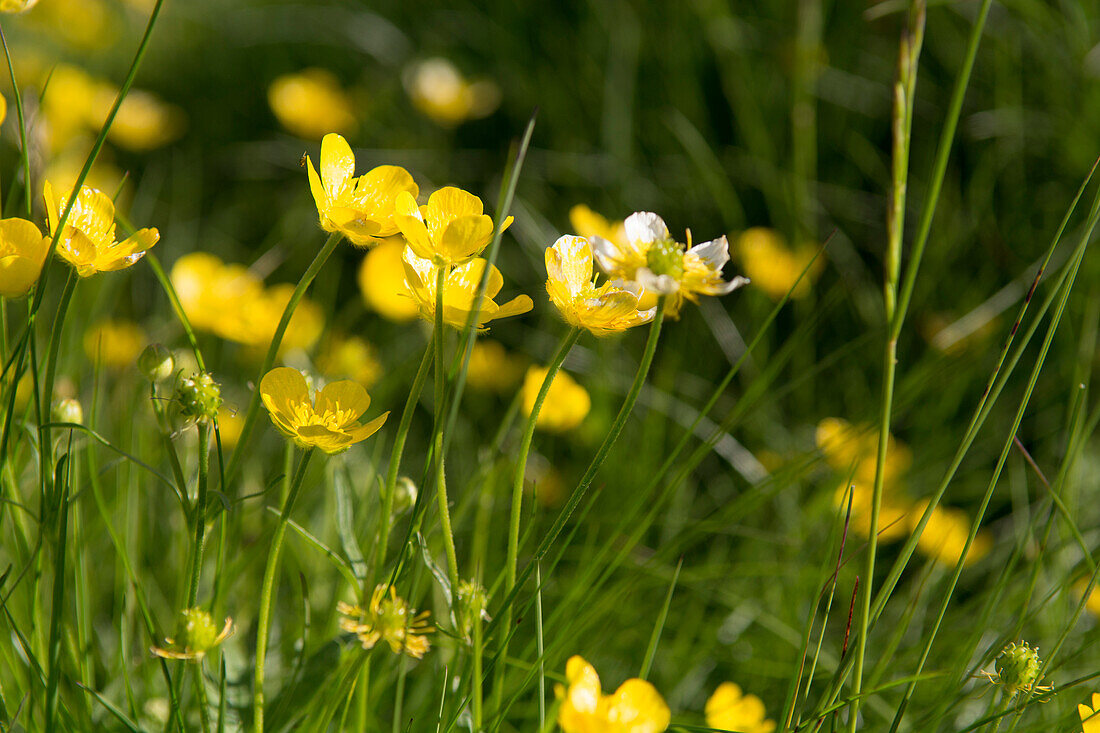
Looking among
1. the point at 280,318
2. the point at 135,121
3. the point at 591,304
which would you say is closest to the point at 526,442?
the point at 591,304

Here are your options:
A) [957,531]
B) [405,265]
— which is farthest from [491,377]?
[405,265]

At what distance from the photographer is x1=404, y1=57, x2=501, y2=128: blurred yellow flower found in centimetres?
179

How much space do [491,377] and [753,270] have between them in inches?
18.6

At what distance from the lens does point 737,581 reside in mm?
1190

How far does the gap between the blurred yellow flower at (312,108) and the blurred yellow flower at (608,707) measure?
4.86 feet

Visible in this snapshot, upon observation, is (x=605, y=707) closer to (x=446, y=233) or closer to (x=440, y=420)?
(x=440, y=420)

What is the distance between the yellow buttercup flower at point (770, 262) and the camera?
144 cm

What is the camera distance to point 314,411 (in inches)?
25.6

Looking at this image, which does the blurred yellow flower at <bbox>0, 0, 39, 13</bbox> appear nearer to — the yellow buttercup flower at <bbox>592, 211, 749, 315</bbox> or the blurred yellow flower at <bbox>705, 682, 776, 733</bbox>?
the yellow buttercup flower at <bbox>592, 211, 749, 315</bbox>

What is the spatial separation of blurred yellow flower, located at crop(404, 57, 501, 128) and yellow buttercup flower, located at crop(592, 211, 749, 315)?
4.09ft

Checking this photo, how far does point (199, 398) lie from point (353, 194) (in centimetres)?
19

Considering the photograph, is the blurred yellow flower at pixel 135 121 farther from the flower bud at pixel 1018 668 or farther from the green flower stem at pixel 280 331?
the flower bud at pixel 1018 668

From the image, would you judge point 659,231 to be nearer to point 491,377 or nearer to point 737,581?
point 737,581

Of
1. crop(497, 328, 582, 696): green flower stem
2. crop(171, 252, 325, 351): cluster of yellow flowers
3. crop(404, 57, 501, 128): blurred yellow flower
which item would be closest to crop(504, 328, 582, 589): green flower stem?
crop(497, 328, 582, 696): green flower stem
